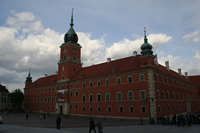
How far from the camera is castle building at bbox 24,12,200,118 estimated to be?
31.6 meters

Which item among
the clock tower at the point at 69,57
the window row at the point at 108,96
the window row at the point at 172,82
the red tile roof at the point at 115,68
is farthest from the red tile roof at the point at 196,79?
the clock tower at the point at 69,57

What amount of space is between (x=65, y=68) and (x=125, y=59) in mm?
19153

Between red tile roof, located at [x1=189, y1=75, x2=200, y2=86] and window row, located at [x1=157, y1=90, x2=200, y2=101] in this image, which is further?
red tile roof, located at [x1=189, y1=75, x2=200, y2=86]

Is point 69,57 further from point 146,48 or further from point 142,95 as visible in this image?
point 142,95

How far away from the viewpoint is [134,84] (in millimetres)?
32938

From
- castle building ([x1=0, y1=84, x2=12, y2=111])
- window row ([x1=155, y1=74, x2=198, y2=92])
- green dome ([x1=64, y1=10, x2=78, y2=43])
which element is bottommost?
castle building ([x1=0, y1=84, x2=12, y2=111])

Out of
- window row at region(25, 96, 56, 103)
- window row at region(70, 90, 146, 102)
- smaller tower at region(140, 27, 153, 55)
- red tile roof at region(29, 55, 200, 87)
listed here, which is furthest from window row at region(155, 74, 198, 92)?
window row at region(25, 96, 56, 103)

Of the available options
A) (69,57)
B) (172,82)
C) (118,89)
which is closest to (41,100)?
(69,57)

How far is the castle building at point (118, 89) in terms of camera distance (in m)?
31.6

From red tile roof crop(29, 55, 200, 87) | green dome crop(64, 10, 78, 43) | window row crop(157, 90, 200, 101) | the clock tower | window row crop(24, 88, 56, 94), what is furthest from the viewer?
window row crop(24, 88, 56, 94)

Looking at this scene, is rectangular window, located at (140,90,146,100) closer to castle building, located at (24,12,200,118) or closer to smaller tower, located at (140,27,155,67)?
castle building, located at (24,12,200,118)

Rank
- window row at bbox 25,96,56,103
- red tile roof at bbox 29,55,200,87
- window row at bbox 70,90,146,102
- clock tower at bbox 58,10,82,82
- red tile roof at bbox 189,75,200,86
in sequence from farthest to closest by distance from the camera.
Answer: red tile roof at bbox 189,75,200,86
window row at bbox 25,96,56,103
clock tower at bbox 58,10,82,82
red tile roof at bbox 29,55,200,87
window row at bbox 70,90,146,102

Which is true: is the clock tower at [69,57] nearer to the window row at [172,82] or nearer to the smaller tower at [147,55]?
the smaller tower at [147,55]

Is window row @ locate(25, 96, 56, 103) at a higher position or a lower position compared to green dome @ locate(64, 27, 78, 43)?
lower
